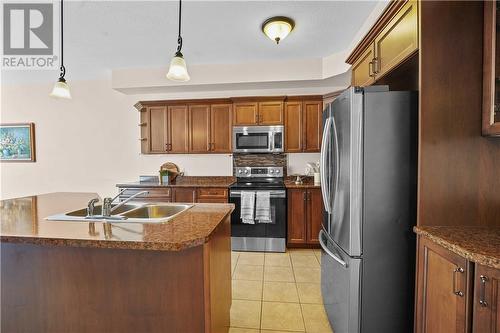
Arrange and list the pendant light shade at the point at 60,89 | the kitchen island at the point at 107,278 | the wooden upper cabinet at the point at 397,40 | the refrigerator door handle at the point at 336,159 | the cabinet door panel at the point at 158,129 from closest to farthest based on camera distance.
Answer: the kitchen island at the point at 107,278, the wooden upper cabinet at the point at 397,40, the refrigerator door handle at the point at 336,159, the pendant light shade at the point at 60,89, the cabinet door panel at the point at 158,129

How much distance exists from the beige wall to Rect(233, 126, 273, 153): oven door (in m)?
0.45

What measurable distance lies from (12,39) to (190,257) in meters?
3.44

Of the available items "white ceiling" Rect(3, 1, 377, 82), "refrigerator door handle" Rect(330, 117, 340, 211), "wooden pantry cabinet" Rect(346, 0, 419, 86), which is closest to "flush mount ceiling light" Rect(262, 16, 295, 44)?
"white ceiling" Rect(3, 1, 377, 82)

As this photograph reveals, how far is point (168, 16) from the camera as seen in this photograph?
7.74ft

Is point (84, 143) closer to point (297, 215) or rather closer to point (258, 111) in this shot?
point (258, 111)

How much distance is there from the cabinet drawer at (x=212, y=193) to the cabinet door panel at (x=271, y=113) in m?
1.20

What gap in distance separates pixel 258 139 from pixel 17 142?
178 inches

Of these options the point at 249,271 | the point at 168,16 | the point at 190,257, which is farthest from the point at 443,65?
the point at 249,271

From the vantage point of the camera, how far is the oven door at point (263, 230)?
330 centimetres

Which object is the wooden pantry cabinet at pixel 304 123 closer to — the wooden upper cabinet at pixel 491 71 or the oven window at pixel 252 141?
the oven window at pixel 252 141

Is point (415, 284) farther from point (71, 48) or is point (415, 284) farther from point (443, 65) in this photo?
point (71, 48)

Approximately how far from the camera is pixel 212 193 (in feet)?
11.5

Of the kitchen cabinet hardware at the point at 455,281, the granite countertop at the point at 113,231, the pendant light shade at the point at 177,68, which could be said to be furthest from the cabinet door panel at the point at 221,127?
the kitchen cabinet hardware at the point at 455,281

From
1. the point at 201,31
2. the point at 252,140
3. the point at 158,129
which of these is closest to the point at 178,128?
the point at 158,129
